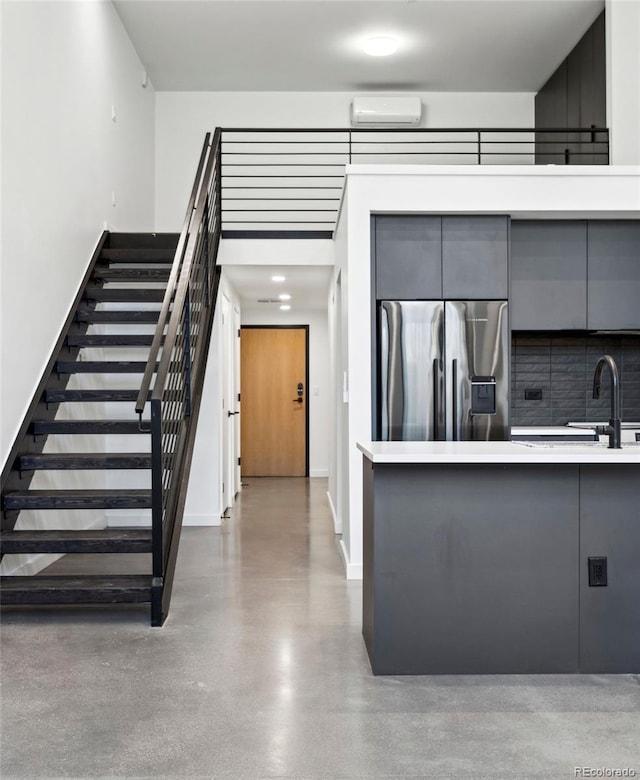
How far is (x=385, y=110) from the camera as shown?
7477mm

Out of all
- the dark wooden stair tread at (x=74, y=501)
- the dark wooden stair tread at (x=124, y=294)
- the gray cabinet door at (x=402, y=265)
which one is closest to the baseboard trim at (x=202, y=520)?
the dark wooden stair tread at (x=124, y=294)

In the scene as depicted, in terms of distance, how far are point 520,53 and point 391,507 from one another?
561 cm

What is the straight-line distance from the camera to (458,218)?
4.66 metres

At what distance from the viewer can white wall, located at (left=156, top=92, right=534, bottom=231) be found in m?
7.71

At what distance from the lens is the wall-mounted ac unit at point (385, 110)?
7.44 m

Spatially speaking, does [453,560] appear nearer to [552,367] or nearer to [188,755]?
[188,755]

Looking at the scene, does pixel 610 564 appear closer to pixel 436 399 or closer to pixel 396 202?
pixel 436 399

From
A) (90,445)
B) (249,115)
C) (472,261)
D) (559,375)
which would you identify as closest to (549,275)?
(472,261)

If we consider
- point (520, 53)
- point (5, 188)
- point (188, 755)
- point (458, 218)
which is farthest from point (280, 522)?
point (520, 53)

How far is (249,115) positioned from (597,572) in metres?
6.37

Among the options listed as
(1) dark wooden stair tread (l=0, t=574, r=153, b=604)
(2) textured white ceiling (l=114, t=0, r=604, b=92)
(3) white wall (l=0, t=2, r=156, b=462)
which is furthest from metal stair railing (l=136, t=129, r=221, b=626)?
(2) textured white ceiling (l=114, t=0, r=604, b=92)

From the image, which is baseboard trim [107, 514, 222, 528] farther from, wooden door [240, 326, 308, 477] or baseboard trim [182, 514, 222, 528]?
wooden door [240, 326, 308, 477]

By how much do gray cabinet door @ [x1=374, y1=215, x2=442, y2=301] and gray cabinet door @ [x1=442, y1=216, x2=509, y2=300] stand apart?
2.9 inches

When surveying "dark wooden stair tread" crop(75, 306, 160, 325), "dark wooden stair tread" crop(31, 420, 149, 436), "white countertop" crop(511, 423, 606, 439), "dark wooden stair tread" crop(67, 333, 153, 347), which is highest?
"dark wooden stair tread" crop(75, 306, 160, 325)
